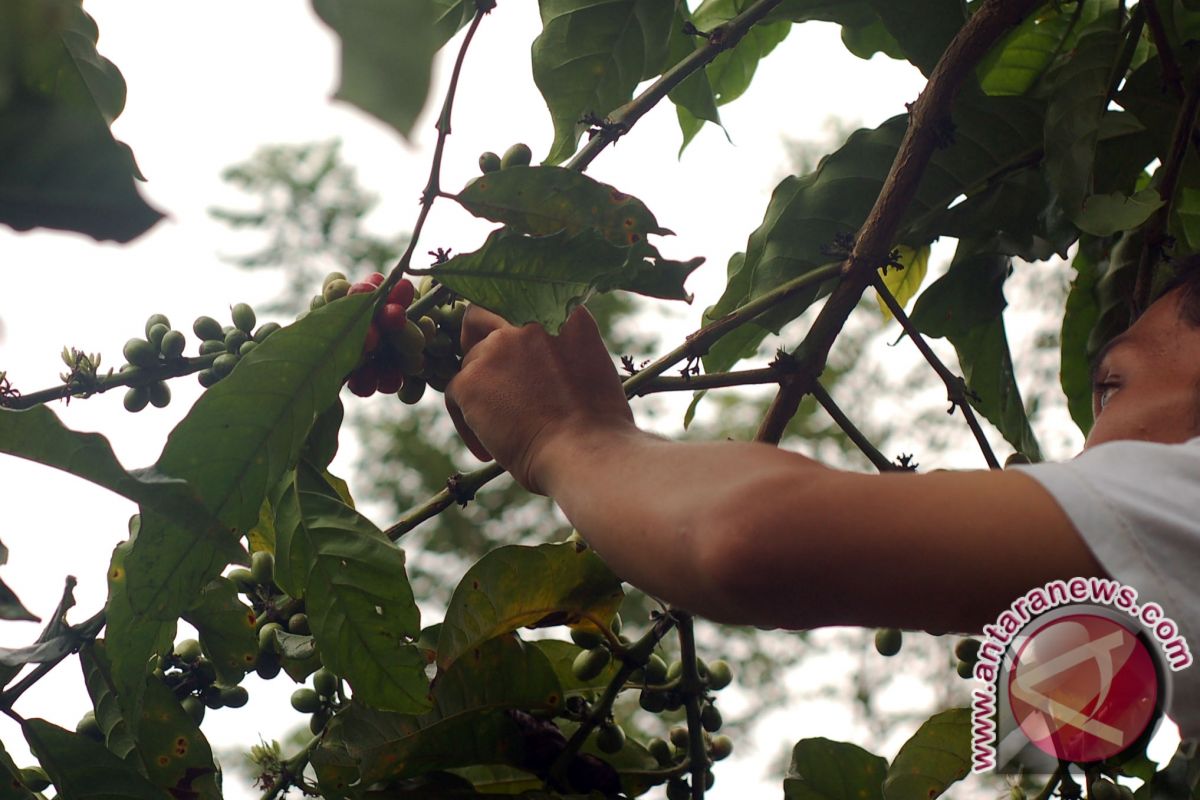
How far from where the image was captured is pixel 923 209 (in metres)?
1.44

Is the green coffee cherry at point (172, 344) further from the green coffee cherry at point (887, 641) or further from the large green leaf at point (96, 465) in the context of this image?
the green coffee cherry at point (887, 641)

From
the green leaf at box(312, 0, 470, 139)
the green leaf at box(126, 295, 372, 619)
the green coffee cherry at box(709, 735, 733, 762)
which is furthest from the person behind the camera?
the green coffee cherry at box(709, 735, 733, 762)

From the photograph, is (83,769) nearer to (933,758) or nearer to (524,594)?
(524,594)

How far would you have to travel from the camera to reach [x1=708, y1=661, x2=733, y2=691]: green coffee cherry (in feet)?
4.71

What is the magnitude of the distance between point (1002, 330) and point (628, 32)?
0.67 meters

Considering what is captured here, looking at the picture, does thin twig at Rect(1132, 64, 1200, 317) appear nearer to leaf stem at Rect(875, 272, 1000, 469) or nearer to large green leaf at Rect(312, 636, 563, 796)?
leaf stem at Rect(875, 272, 1000, 469)

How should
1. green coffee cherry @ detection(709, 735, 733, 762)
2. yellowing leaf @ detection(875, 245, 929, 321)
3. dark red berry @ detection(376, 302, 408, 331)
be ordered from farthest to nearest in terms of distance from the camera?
1. yellowing leaf @ detection(875, 245, 929, 321)
2. green coffee cherry @ detection(709, 735, 733, 762)
3. dark red berry @ detection(376, 302, 408, 331)

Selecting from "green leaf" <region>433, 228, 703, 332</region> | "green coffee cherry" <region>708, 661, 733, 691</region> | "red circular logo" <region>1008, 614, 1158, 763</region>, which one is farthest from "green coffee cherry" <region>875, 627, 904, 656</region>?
"green leaf" <region>433, 228, 703, 332</region>

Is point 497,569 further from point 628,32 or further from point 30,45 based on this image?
point 30,45

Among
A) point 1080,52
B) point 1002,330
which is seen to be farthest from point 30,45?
point 1002,330

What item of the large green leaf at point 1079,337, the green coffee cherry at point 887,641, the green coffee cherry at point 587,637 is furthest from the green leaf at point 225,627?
the large green leaf at point 1079,337

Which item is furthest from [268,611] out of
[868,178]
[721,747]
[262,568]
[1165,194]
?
[1165,194]

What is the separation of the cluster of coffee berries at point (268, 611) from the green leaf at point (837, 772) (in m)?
0.56

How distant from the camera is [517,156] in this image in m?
1.20
